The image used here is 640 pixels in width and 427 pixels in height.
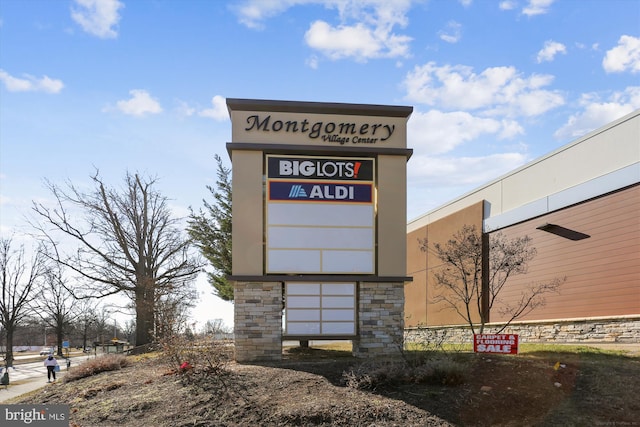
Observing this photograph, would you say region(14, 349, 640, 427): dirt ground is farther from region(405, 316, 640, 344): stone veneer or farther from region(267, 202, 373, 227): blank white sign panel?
region(267, 202, 373, 227): blank white sign panel

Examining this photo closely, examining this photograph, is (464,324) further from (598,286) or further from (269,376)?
(269,376)

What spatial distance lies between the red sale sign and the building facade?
771 centimetres

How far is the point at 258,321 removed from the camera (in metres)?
15.8

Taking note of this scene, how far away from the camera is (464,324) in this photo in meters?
30.2

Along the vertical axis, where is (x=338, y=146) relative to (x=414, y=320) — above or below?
above

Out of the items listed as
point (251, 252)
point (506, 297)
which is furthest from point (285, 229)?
point (506, 297)

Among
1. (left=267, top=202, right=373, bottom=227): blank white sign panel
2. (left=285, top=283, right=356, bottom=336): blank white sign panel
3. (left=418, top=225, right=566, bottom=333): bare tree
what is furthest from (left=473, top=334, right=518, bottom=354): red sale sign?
(left=418, top=225, right=566, bottom=333): bare tree

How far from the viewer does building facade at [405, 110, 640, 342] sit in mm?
18766

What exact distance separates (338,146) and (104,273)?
66.7 feet

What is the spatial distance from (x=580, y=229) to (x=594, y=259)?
4.43 feet

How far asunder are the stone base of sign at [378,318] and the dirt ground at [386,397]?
331cm

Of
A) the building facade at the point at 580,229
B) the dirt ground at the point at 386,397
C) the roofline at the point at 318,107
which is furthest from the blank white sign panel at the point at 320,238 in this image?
the building facade at the point at 580,229

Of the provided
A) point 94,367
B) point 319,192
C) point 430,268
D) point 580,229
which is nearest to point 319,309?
point 319,192

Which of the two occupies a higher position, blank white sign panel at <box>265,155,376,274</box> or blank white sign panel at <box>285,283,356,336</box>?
blank white sign panel at <box>265,155,376,274</box>
